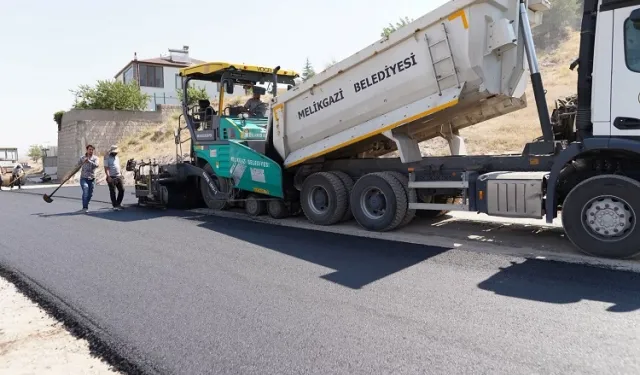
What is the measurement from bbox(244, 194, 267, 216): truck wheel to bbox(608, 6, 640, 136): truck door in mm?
5684

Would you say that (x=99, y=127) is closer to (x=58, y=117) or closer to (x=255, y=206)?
(x=58, y=117)

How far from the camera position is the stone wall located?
2881cm

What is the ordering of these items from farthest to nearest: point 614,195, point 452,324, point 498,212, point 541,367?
point 498,212 → point 614,195 → point 452,324 → point 541,367

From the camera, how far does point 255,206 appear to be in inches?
347

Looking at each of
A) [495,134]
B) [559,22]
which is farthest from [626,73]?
[559,22]

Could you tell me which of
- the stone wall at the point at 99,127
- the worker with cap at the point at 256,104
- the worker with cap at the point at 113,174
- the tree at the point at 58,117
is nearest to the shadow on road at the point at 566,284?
the worker with cap at the point at 256,104

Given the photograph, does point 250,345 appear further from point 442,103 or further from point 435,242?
point 442,103

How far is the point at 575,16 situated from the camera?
48969mm

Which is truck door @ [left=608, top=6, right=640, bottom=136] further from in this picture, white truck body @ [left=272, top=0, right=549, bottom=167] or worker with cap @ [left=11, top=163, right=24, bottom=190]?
worker with cap @ [left=11, top=163, right=24, bottom=190]

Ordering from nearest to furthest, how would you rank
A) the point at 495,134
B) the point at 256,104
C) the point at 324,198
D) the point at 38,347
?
the point at 38,347
the point at 324,198
the point at 256,104
the point at 495,134

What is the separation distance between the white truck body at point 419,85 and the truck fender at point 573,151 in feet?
4.14

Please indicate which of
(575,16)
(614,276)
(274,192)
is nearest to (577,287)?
(614,276)

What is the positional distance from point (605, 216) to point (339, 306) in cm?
299

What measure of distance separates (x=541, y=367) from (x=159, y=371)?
2.16 meters
